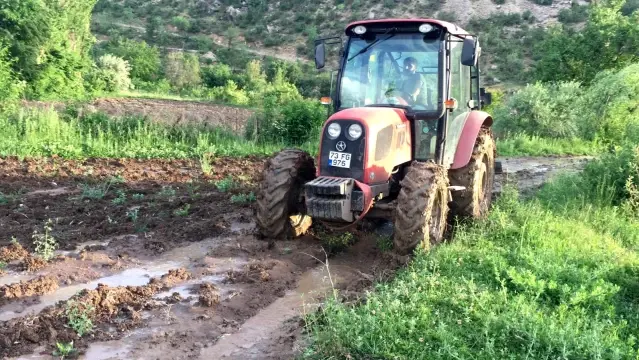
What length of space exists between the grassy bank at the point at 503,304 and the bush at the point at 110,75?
902 inches

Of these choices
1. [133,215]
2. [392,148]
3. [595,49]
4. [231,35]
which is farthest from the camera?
[231,35]

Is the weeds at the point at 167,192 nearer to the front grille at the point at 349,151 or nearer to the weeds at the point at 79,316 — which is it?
the front grille at the point at 349,151

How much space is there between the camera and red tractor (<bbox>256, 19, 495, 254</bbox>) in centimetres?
589

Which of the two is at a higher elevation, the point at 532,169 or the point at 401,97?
the point at 401,97

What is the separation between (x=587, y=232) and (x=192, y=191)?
19.2 feet

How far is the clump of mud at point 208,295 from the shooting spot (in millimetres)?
5066

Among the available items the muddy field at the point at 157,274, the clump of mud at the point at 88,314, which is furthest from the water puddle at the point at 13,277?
the clump of mud at the point at 88,314

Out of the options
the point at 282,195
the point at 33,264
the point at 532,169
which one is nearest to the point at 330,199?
the point at 282,195

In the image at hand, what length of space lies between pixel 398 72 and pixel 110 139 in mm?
9931

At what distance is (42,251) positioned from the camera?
245 inches

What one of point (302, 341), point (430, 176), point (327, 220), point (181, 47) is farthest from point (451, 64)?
point (181, 47)

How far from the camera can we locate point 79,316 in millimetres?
4586

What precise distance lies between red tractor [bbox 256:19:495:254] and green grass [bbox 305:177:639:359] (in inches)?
24.9

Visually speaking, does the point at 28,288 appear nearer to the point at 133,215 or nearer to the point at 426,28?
the point at 133,215
